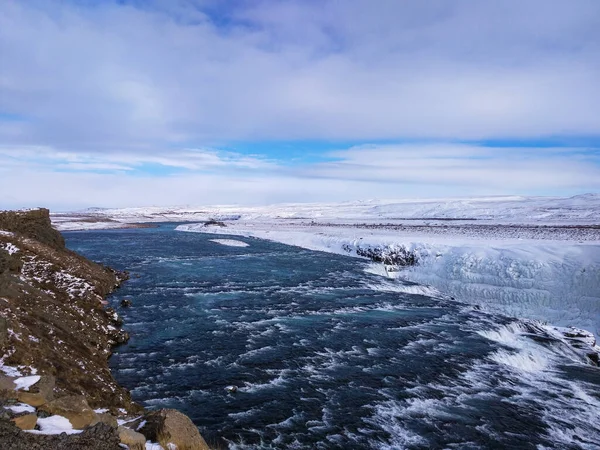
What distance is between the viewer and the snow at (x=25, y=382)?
7594 millimetres

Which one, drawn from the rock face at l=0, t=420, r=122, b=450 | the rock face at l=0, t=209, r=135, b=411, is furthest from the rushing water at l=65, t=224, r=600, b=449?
the rock face at l=0, t=420, r=122, b=450

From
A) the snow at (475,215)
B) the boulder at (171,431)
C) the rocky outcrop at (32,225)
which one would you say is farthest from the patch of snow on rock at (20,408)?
the snow at (475,215)

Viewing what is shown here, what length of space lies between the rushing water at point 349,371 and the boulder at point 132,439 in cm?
371

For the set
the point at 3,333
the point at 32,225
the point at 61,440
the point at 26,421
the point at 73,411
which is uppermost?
the point at 32,225

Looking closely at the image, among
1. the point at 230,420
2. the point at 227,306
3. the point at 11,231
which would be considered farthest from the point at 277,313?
the point at 11,231

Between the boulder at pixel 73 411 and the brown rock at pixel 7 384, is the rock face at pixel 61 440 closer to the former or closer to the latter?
the boulder at pixel 73 411

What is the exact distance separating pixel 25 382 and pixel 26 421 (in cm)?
195

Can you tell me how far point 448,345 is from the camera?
17.8 m

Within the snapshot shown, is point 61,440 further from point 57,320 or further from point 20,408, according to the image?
point 57,320

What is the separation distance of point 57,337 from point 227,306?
10.5m

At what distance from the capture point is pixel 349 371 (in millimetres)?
14789

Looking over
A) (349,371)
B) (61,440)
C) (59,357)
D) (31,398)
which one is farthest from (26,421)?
(349,371)

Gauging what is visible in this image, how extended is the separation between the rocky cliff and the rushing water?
1.30m

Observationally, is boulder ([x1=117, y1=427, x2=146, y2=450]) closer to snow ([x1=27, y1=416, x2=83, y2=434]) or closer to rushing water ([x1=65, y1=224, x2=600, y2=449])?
snow ([x1=27, y1=416, x2=83, y2=434])
